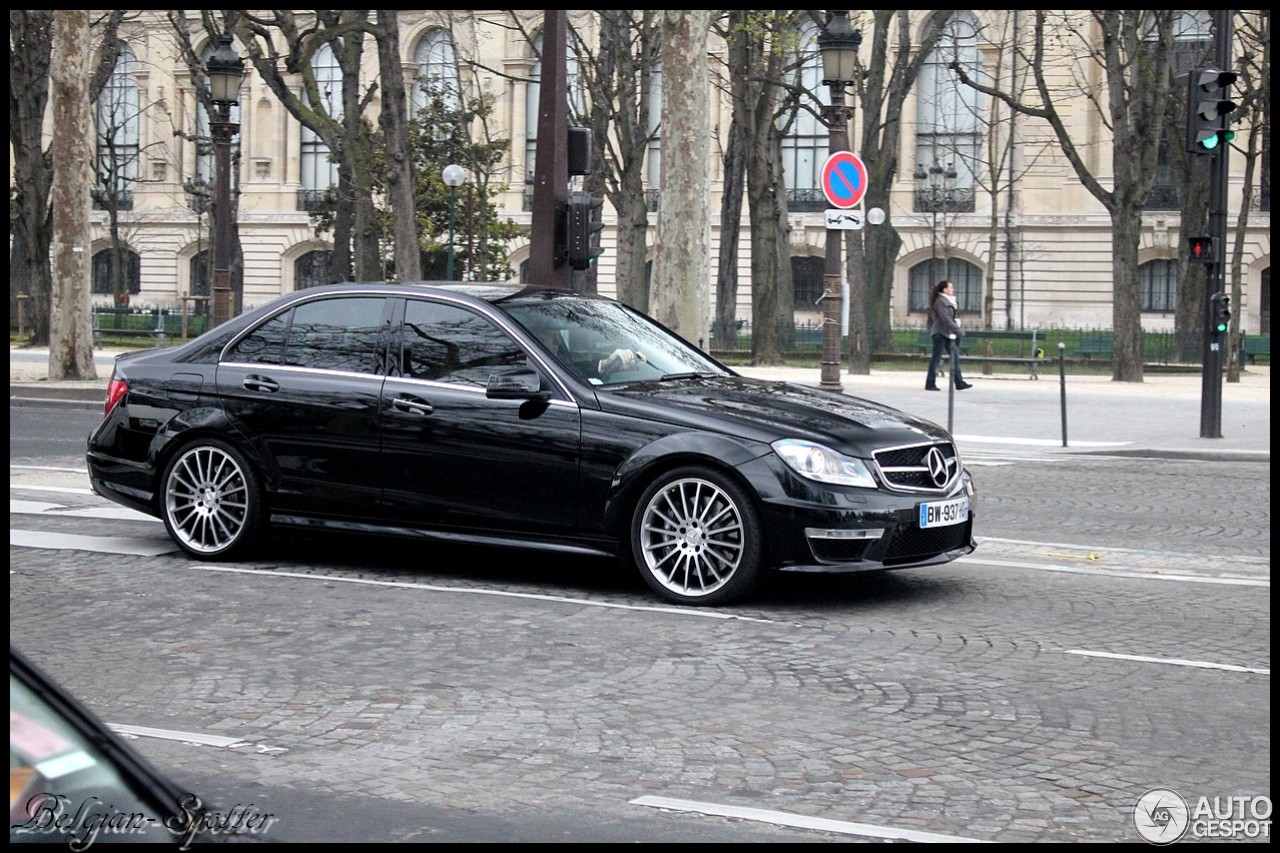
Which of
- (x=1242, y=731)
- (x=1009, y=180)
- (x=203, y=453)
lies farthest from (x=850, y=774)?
(x=1009, y=180)

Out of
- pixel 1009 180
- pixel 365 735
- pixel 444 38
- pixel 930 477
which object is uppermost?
pixel 444 38

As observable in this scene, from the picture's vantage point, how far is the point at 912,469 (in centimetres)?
814

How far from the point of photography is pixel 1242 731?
227 inches

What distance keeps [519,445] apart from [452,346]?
2.50 feet

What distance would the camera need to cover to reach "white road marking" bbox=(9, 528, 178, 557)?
970 centimetres

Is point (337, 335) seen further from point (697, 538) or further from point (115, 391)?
point (697, 538)

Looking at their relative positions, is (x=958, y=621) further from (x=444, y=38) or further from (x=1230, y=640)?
(x=444, y=38)

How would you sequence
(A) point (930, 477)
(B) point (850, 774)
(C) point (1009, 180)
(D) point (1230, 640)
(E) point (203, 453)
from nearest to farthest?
(B) point (850, 774), (D) point (1230, 640), (A) point (930, 477), (E) point (203, 453), (C) point (1009, 180)

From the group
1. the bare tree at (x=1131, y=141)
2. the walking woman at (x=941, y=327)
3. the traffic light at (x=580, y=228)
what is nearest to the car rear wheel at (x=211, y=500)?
the traffic light at (x=580, y=228)

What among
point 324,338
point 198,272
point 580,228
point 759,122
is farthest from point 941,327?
point 198,272

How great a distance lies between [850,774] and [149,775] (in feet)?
10.3

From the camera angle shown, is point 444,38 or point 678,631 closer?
point 678,631

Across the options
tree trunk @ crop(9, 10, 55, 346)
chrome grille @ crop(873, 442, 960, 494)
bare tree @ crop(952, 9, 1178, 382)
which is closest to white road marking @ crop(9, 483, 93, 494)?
chrome grille @ crop(873, 442, 960, 494)

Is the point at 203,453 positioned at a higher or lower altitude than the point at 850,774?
higher
